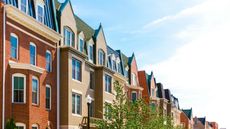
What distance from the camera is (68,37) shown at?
139 ft

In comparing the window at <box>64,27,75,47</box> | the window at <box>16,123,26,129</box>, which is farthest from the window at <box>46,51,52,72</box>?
the window at <box>16,123,26,129</box>

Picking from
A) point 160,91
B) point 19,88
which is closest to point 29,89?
point 19,88

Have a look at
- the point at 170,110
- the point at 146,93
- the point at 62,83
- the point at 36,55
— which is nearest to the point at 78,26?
the point at 62,83

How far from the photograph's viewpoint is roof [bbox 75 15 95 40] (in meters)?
47.4

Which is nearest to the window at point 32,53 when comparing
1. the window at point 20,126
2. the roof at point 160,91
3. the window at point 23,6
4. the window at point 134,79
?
the window at point 23,6

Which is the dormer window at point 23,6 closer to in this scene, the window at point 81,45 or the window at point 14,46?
the window at point 14,46

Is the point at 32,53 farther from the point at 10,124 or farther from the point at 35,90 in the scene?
the point at 10,124

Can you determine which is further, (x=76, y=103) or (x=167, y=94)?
(x=167, y=94)

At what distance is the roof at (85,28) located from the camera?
155ft

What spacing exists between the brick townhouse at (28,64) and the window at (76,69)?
2965 mm

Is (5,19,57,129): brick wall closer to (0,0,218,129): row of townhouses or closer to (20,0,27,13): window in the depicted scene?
(0,0,218,129): row of townhouses

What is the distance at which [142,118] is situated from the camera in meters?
36.6

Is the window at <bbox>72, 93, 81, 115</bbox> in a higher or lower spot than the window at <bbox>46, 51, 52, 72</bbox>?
lower

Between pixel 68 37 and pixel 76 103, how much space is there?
5.96m
